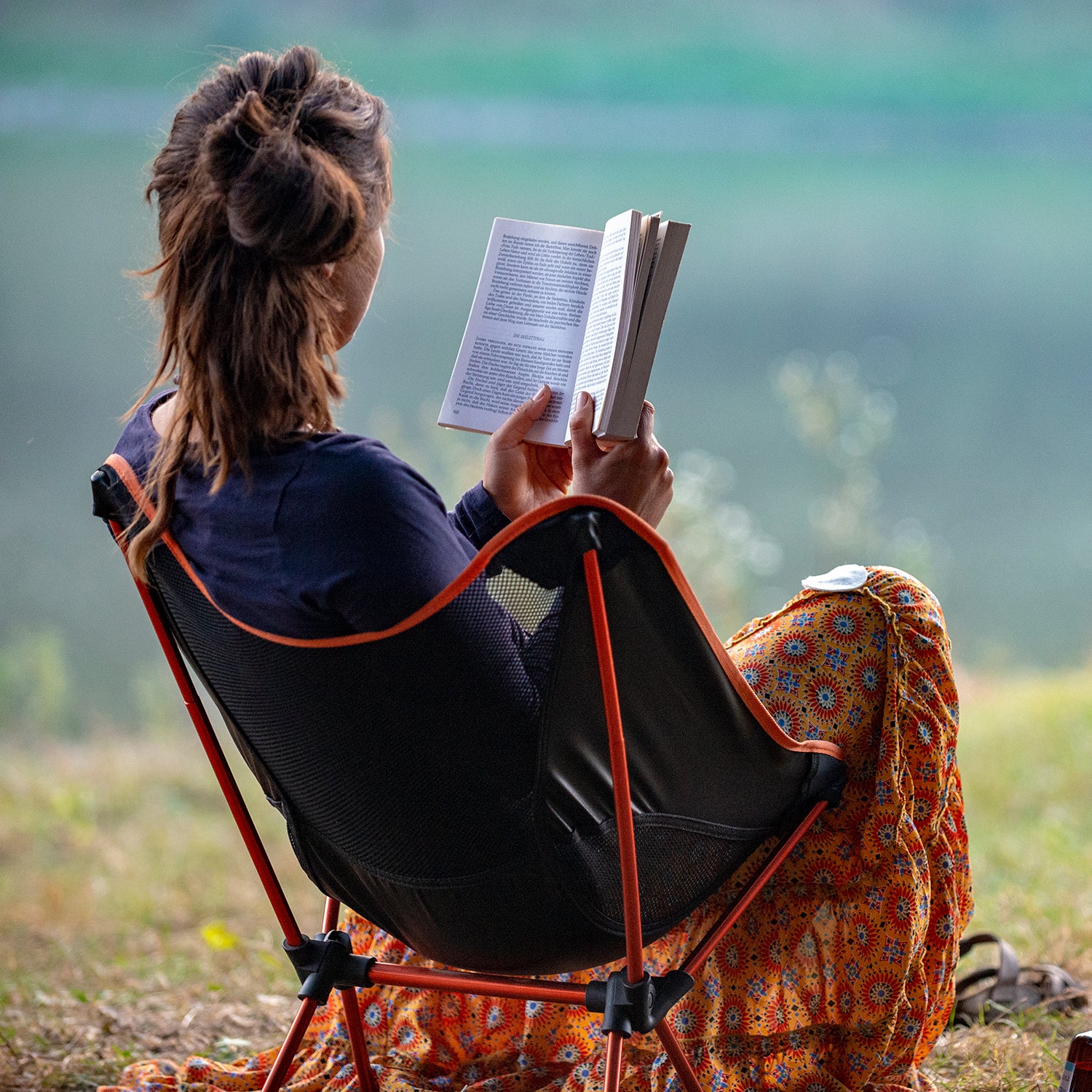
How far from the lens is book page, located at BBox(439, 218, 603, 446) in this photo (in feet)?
4.48

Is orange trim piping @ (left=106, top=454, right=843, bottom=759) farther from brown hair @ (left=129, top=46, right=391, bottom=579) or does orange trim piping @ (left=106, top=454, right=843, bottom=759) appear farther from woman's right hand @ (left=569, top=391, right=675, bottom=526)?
woman's right hand @ (left=569, top=391, right=675, bottom=526)

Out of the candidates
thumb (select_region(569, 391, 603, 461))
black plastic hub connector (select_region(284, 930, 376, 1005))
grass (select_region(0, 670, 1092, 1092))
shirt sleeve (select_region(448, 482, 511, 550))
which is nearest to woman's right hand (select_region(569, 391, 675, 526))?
thumb (select_region(569, 391, 603, 461))

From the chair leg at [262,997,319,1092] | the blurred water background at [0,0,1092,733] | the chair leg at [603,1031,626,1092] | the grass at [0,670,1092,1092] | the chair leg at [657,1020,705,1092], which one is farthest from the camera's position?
the blurred water background at [0,0,1092,733]

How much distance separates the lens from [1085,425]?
6.89 m

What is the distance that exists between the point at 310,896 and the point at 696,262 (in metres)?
6.08

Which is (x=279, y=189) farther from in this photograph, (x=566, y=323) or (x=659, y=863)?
(x=659, y=863)

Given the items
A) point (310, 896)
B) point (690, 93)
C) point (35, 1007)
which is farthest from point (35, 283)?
point (35, 1007)

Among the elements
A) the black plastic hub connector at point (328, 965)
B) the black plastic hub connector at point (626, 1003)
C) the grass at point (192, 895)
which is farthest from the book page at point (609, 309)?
the grass at point (192, 895)

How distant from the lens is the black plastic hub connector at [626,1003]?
3.93 feet

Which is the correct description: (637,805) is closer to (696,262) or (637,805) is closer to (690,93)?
(690,93)

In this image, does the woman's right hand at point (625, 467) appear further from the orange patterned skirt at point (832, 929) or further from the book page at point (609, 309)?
the orange patterned skirt at point (832, 929)

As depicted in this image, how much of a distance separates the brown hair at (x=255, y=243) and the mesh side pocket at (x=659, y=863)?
500mm

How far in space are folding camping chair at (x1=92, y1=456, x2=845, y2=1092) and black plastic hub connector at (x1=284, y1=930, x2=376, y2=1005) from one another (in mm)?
61

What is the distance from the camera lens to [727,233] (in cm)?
748
